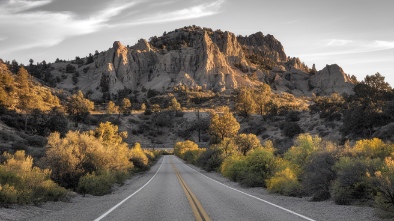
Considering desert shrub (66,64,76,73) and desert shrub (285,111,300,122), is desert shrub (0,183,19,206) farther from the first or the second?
desert shrub (66,64,76,73)

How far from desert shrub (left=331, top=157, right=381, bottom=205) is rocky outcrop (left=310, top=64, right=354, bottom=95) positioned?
16128 centimetres

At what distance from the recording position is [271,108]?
9769 cm

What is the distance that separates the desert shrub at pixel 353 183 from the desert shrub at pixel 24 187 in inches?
439

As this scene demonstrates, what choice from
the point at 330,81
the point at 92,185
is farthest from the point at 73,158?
the point at 330,81

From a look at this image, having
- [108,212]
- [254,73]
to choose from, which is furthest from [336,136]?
[254,73]

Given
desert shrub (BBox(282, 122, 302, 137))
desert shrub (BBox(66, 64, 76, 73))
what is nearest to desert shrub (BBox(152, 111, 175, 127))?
desert shrub (BBox(282, 122, 302, 137))

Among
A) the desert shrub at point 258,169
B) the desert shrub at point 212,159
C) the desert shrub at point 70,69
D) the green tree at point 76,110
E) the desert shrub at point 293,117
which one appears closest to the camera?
the desert shrub at point 258,169

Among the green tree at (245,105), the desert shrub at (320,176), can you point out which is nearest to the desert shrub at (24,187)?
the desert shrub at (320,176)

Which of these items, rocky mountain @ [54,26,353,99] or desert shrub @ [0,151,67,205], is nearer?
desert shrub @ [0,151,67,205]

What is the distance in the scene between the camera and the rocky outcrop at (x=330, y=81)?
556 ft

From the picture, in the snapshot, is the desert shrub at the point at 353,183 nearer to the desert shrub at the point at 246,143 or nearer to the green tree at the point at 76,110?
the desert shrub at the point at 246,143

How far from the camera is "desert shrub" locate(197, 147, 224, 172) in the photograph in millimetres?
39678

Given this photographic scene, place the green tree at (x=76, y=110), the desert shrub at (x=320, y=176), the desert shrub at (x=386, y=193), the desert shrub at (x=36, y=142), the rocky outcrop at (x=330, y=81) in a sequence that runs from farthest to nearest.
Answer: the rocky outcrop at (x=330, y=81), the green tree at (x=76, y=110), the desert shrub at (x=36, y=142), the desert shrub at (x=320, y=176), the desert shrub at (x=386, y=193)

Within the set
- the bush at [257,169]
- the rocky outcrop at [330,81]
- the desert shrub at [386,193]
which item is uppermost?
the rocky outcrop at [330,81]
